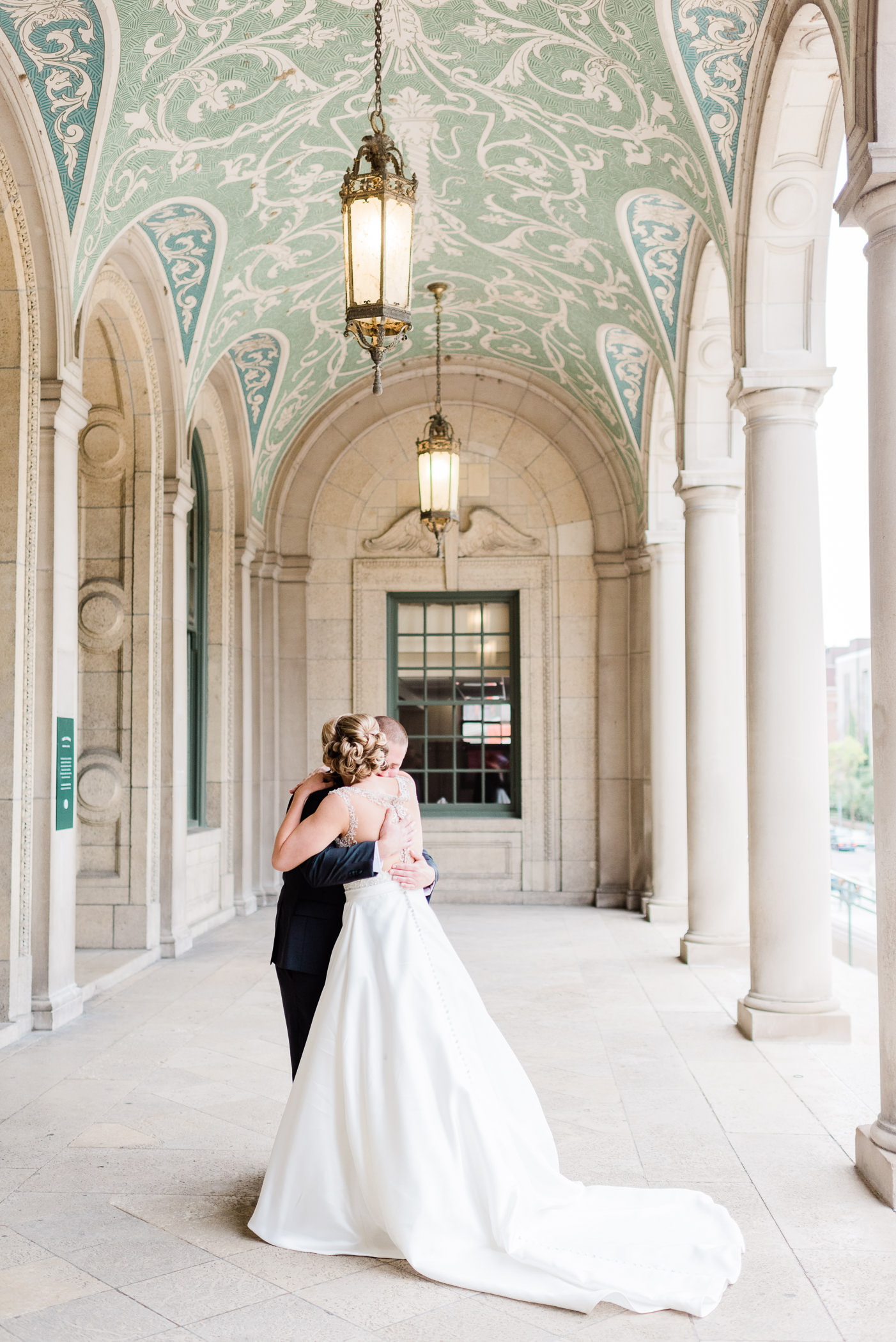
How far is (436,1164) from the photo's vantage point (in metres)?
3.68

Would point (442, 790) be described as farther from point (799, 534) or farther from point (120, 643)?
point (799, 534)

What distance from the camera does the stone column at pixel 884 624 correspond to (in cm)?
438

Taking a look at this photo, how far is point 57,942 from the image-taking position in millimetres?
7176

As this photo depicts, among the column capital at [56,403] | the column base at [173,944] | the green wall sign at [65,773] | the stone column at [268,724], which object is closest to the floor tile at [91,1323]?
the green wall sign at [65,773]

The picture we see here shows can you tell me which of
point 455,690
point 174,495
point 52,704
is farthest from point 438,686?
point 52,704

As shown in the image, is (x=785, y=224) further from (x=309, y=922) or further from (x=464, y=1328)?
(x=464, y=1328)

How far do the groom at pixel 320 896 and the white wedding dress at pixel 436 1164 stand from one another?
0.26ft

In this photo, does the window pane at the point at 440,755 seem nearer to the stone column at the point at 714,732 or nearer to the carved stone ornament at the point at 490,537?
the carved stone ornament at the point at 490,537

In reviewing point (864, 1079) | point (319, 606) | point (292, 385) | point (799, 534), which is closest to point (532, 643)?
point (319, 606)

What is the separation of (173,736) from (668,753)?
5.05 m

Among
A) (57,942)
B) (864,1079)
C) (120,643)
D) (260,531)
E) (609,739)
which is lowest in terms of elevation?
(864,1079)

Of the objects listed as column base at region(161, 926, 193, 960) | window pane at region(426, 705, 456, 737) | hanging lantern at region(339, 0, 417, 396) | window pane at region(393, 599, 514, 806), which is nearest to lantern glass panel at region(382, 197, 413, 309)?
hanging lantern at region(339, 0, 417, 396)

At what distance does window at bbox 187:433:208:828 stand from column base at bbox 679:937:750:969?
4.99 m

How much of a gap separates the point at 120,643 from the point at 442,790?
558cm
